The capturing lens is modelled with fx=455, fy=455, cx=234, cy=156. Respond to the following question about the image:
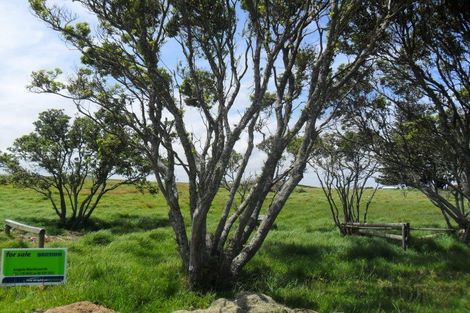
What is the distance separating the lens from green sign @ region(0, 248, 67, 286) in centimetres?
680

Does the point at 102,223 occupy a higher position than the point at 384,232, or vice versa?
the point at 384,232

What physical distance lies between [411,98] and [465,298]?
9.13 metres

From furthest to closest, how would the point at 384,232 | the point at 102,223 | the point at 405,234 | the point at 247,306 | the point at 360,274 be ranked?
the point at 102,223, the point at 384,232, the point at 405,234, the point at 360,274, the point at 247,306

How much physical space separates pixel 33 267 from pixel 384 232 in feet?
45.9

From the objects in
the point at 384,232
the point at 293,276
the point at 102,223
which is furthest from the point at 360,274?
the point at 102,223

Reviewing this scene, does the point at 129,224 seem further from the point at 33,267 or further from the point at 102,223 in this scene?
the point at 33,267

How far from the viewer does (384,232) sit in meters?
17.7

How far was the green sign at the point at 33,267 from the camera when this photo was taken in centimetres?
680

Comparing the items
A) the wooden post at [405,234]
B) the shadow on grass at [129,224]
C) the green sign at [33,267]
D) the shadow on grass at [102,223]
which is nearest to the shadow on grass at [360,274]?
the wooden post at [405,234]

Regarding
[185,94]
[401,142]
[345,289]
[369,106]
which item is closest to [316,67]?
[185,94]

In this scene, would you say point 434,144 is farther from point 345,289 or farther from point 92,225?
point 92,225

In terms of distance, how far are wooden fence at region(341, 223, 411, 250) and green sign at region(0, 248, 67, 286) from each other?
11.3 m

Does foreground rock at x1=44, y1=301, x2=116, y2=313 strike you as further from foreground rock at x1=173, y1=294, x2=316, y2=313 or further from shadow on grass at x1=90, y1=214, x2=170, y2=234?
shadow on grass at x1=90, y1=214, x2=170, y2=234

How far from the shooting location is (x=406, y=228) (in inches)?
591
